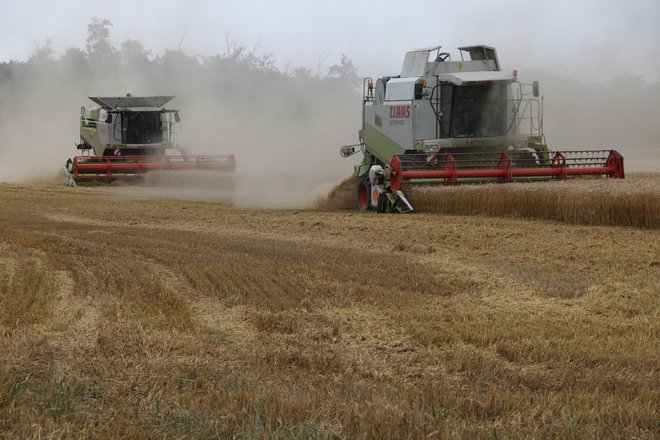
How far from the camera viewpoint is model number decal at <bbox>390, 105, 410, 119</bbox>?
51.9 feet

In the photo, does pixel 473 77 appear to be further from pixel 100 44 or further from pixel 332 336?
pixel 100 44

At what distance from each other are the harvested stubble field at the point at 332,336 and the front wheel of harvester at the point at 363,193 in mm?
4554

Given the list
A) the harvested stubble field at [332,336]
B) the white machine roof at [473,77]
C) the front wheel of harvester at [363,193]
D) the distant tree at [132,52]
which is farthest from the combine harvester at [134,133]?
the distant tree at [132,52]

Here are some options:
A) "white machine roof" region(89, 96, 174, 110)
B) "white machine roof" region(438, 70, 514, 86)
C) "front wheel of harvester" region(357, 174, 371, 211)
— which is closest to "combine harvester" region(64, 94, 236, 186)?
"white machine roof" region(89, 96, 174, 110)

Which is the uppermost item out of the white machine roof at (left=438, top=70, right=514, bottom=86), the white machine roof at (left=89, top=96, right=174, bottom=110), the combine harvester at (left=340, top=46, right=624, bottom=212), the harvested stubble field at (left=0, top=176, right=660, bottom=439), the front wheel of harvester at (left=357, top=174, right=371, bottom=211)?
the white machine roof at (left=89, top=96, right=174, bottom=110)

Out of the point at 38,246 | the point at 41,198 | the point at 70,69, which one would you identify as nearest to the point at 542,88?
the point at 41,198

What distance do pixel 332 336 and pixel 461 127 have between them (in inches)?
437

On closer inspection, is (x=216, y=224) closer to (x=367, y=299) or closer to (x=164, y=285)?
A: (x=164, y=285)

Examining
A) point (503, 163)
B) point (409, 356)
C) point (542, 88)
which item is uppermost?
point (542, 88)

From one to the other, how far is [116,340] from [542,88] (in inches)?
1106

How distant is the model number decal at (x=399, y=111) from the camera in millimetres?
15828

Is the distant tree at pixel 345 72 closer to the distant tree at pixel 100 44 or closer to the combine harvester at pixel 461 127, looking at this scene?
the distant tree at pixel 100 44

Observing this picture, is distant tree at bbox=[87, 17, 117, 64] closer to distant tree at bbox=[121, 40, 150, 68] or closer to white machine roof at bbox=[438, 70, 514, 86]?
distant tree at bbox=[121, 40, 150, 68]

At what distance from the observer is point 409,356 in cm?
485
